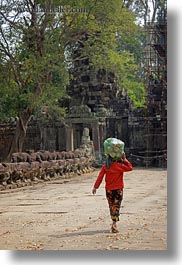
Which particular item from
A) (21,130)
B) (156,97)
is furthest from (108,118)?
(21,130)

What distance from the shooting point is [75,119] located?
60.9 ft

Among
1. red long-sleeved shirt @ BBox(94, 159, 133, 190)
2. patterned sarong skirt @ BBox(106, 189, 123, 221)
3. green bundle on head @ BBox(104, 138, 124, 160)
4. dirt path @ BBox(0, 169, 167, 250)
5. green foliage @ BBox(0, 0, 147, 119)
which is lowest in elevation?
dirt path @ BBox(0, 169, 167, 250)

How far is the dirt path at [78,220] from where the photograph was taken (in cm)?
509

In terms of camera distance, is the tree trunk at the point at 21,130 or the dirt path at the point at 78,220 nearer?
the dirt path at the point at 78,220

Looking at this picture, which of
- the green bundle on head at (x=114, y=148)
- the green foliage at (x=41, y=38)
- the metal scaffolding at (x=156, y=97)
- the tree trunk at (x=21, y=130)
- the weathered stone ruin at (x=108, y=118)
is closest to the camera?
the green bundle on head at (x=114, y=148)

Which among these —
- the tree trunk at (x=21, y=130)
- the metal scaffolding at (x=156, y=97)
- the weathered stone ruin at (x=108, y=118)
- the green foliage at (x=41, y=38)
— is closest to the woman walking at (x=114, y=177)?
the green foliage at (x=41, y=38)

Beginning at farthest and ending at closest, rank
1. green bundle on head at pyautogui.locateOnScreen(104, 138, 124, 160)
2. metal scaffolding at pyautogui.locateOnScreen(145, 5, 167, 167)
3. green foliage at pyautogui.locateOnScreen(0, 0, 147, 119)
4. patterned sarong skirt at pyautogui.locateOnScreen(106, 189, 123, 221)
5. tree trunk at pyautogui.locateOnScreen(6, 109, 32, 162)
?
metal scaffolding at pyautogui.locateOnScreen(145, 5, 167, 167)
tree trunk at pyautogui.locateOnScreen(6, 109, 32, 162)
green foliage at pyautogui.locateOnScreen(0, 0, 147, 119)
patterned sarong skirt at pyautogui.locateOnScreen(106, 189, 123, 221)
green bundle on head at pyautogui.locateOnScreen(104, 138, 124, 160)

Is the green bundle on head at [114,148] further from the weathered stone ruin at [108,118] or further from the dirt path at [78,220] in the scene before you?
the weathered stone ruin at [108,118]

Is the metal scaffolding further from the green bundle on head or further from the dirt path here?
the green bundle on head

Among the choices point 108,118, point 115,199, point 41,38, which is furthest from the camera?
point 108,118

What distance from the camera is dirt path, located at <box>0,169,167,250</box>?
5.09 m

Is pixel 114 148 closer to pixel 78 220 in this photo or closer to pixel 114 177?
pixel 114 177

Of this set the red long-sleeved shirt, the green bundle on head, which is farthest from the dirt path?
the green bundle on head

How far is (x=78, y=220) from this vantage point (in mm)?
6598
